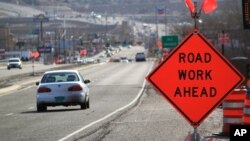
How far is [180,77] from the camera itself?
11047mm

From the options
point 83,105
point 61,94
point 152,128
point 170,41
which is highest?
point 170,41

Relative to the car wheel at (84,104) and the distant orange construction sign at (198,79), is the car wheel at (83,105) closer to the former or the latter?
the car wheel at (84,104)

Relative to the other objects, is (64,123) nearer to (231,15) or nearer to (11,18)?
(231,15)

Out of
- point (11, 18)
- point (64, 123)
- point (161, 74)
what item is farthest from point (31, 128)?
point (11, 18)

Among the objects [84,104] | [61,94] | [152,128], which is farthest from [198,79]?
[84,104]

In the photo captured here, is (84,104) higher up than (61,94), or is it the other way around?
(61,94)

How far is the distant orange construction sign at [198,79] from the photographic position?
10.9m

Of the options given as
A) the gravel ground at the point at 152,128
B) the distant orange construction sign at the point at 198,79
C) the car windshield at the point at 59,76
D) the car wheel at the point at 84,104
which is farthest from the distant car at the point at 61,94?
the distant orange construction sign at the point at 198,79

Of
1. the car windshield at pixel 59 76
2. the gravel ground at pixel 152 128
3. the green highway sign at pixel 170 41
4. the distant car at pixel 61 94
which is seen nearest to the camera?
the gravel ground at pixel 152 128

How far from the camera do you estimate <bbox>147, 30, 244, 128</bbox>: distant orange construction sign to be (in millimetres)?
10930

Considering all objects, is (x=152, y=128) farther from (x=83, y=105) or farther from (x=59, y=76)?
(x=59, y=76)

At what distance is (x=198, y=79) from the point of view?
35.9 ft

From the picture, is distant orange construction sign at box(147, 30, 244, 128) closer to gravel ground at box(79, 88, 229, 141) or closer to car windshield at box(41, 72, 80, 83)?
gravel ground at box(79, 88, 229, 141)

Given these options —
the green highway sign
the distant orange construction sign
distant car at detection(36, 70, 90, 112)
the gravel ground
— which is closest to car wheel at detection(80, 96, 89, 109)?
distant car at detection(36, 70, 90, 112)
